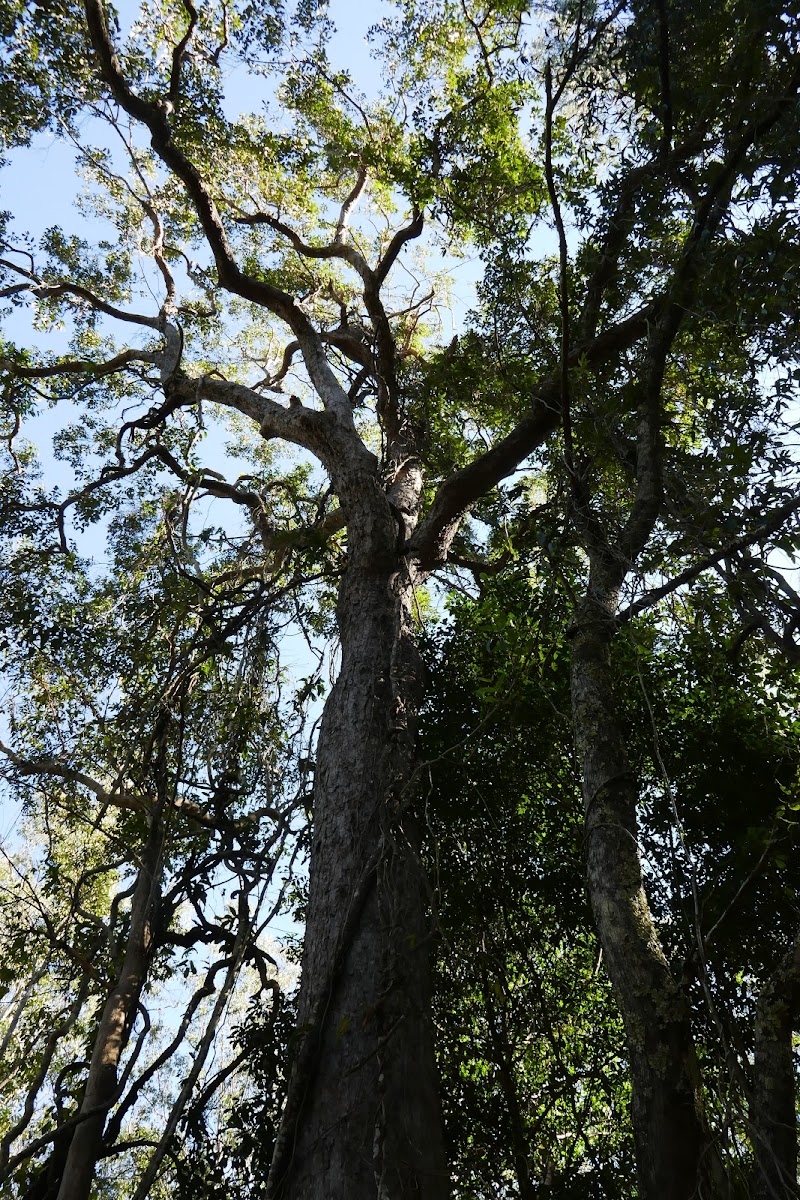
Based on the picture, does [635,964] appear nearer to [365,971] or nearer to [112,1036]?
[365,971]

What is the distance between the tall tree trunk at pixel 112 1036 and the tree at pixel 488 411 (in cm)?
140

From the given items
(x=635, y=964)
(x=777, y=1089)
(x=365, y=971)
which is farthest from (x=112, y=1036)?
(x=777, y=1089)

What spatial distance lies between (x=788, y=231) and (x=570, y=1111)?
4.50m

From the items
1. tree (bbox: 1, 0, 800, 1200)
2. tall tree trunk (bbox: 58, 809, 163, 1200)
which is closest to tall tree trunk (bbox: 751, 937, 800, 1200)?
tree (bbox: 1, 0, 800, 1200)

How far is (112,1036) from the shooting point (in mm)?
3770

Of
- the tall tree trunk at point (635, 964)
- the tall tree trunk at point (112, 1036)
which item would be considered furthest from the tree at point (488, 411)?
the tall tree trunk at point (112, 1036)

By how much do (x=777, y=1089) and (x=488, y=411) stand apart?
5.21m

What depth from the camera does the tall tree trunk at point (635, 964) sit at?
1846 millimetres

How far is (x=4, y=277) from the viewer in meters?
6.93

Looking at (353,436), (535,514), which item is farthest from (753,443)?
(353,436)

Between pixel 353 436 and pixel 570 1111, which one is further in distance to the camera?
pixel 353 436

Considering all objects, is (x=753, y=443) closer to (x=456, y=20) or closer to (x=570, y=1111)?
(x=570, y=1111)

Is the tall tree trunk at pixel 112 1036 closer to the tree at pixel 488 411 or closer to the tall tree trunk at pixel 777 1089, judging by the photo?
the tree at pixel 488 411

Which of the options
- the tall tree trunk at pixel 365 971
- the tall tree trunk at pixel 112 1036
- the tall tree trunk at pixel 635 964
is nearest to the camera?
the tall tree trunk at pixel 635 964
